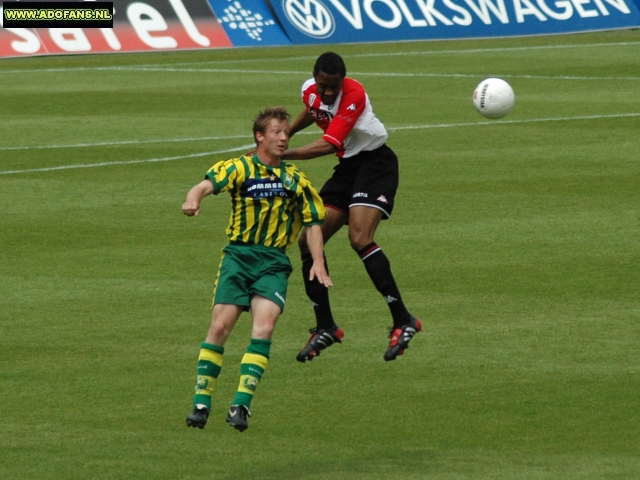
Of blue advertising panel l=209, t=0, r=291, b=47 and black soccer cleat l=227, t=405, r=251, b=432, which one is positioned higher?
blue advertising panel l=209, t=0, r=291, b=47

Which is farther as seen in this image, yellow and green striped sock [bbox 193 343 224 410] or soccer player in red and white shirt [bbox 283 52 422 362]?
soccer player in red and white shirt [bbox 283 52 422 362]

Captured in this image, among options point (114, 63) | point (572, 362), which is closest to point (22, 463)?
point (572, 362)

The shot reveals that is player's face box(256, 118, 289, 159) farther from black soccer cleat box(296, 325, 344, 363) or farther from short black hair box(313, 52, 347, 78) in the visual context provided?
black soccer cleat box(296, 325, 344, 363)

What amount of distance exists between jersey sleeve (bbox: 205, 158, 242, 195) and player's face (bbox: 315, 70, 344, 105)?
1.87 meters

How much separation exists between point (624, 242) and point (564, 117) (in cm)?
954

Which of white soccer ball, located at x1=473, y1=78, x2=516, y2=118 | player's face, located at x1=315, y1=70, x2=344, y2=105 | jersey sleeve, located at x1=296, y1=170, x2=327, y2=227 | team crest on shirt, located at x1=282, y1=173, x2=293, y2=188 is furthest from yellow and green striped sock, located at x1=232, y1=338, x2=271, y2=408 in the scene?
white soccer ball, located at x1=473, y1=78, x2=516, y2=118

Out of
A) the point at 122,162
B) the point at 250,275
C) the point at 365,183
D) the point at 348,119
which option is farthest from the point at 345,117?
the point at 122,162

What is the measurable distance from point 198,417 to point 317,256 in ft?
3.83

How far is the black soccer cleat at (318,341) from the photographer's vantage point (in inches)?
376

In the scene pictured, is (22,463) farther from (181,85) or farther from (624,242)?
(181,85)

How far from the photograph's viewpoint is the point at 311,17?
35.9 metres

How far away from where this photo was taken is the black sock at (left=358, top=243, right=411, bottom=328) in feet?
31.8

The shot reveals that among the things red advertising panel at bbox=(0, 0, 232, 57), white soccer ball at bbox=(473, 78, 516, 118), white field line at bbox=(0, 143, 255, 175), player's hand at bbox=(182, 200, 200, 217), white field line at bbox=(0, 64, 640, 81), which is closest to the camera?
player's hand at bbox=(182, 200, 200, 217)

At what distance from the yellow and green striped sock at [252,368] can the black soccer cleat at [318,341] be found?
1.68m
